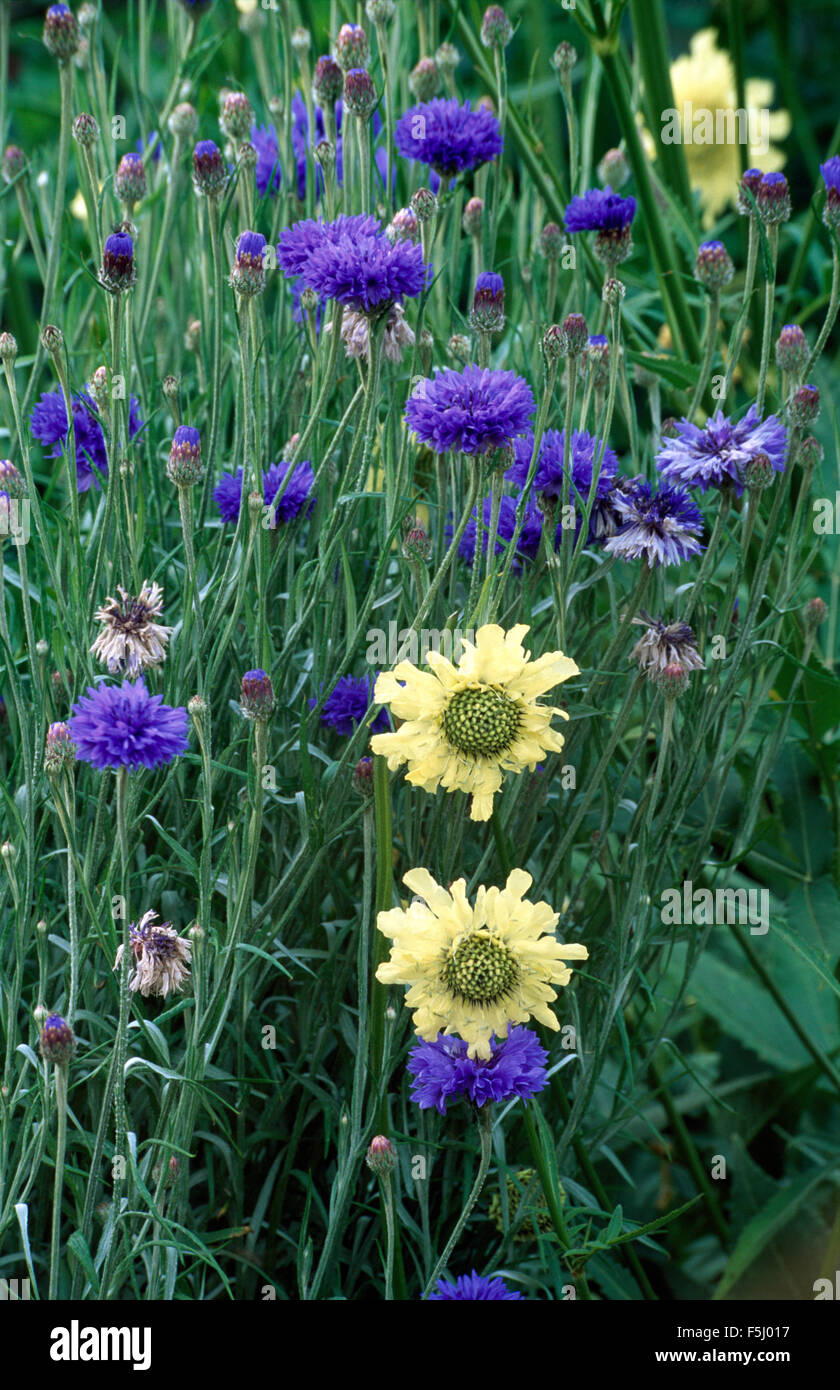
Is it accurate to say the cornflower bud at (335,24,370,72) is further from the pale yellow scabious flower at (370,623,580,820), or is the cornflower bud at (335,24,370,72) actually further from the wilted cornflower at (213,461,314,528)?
the pale yellow scabious flower at (370,623,580,820)

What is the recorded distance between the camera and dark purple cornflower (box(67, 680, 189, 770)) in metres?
0.52

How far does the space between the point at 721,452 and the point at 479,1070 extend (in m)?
0.31

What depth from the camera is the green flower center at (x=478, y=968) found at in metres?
0.54

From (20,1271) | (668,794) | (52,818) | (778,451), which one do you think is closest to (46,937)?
(52,818)

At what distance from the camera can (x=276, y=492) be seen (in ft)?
2.23

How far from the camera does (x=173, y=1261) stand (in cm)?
57

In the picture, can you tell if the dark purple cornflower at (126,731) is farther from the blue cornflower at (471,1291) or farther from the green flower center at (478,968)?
the blue cornflower at (471,1291)

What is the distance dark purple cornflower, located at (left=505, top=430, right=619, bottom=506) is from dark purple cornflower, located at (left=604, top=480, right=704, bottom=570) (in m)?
0.02

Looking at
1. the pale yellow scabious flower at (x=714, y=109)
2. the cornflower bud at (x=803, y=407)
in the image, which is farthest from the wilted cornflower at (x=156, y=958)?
the pale yellow scabious flower at (x=714, y=109)

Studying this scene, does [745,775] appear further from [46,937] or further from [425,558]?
[46,937]

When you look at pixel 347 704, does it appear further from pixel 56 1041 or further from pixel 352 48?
pixel 352 48

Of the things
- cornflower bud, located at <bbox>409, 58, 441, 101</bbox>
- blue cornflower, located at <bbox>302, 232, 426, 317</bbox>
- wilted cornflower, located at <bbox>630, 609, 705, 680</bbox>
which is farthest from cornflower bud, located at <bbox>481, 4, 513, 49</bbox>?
wilted cornflower, located at <bbox>630, 609, 705, 680</bbox>

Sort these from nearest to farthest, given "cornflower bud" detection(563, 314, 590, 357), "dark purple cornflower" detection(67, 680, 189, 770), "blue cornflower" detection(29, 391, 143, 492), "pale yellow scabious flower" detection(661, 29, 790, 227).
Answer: "dark purple cornflower" detection(67, 680, 189, 770)
"cornflower bud" detection(563, 314, 590, 357)
"blue cornflower" detection(29, 391, 143, 492)
"pale yellow scabious flower" detection(661, 29, 790, 227)

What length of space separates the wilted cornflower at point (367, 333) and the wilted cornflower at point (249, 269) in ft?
0.17
